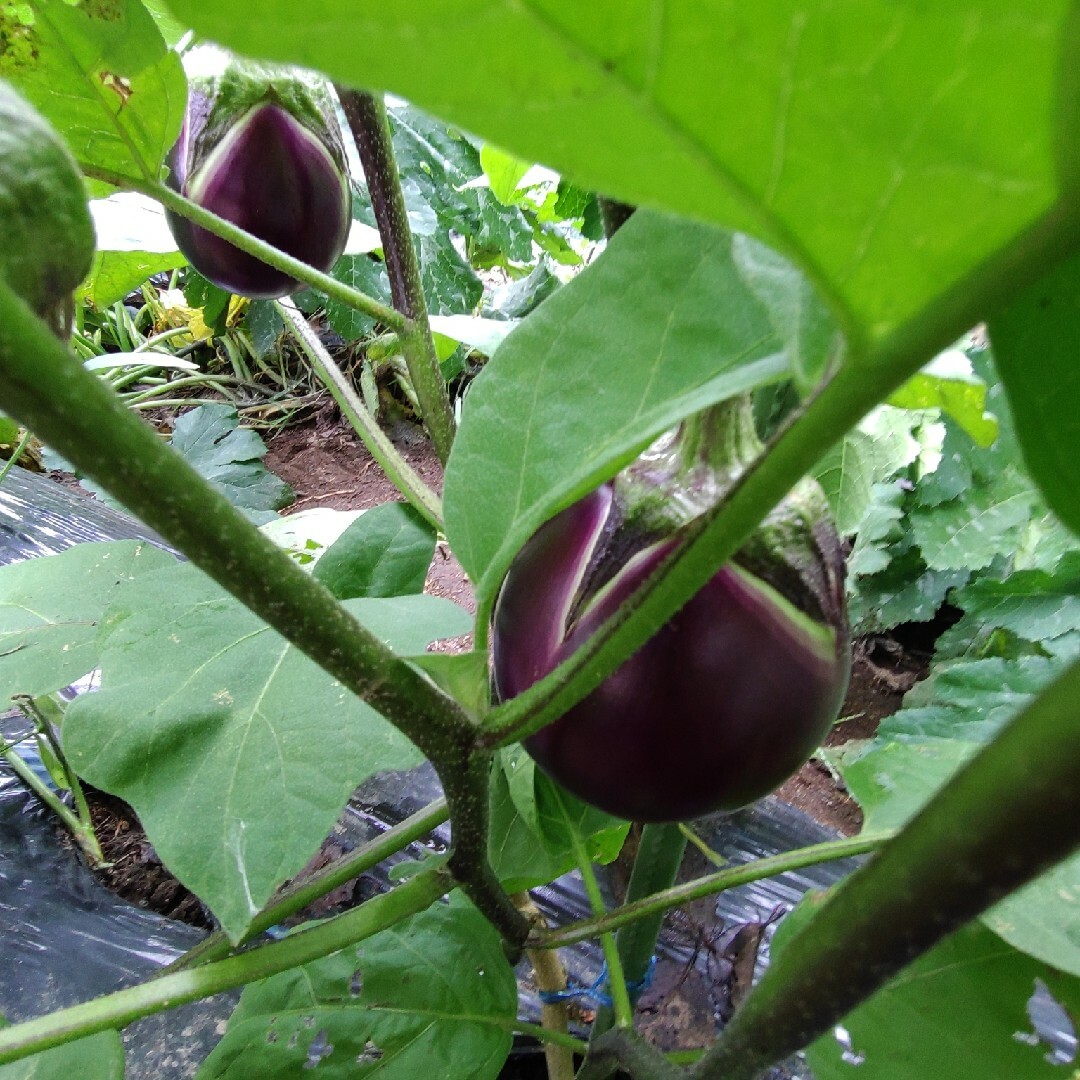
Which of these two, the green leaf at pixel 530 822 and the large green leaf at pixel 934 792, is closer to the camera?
the large green leaf at pixel 934 792

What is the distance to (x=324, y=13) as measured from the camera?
0.27ft

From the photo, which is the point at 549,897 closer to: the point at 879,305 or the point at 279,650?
the point at 279,650

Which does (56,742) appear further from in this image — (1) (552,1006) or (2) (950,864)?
(2) (950,864)

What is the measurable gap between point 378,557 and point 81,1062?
26 cm

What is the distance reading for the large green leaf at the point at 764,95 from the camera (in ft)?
0.27

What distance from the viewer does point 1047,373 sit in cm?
14

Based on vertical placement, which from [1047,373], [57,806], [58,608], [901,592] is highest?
[1047,373]

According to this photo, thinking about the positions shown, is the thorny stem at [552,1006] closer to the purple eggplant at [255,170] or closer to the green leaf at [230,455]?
the purple eggplant at [255,170]

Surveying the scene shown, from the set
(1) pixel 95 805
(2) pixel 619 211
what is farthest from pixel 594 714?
(1) pixel 95 805

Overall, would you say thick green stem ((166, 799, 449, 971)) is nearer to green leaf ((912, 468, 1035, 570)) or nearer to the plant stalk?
the plant stalk

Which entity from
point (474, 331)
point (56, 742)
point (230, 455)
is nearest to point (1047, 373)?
point (474, 331)

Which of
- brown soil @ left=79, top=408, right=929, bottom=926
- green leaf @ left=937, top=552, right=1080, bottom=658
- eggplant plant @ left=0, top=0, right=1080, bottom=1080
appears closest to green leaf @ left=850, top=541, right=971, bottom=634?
brown soil @ left=79, top=408, right=929, bottom=926

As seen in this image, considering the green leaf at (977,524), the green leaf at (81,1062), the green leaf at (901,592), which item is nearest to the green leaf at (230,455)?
the green leaf at (901,592)

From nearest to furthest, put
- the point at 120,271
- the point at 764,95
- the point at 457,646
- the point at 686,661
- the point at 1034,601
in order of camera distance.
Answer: the point at 764,95 → the point at 686,661 → the point at 120,271 → the point at 1034,601 → the point at 457,646
